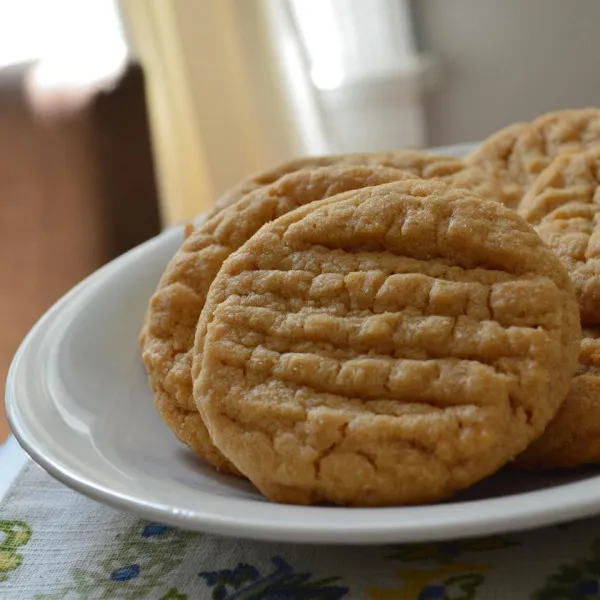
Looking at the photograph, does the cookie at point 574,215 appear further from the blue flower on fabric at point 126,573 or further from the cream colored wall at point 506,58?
the cream colored wall at point 506,58

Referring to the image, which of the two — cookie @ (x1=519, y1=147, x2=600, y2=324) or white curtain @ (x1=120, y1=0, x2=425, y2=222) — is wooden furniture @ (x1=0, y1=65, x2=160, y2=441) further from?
cookie @ (x1=519, y1=147, x2=600, y2=324)

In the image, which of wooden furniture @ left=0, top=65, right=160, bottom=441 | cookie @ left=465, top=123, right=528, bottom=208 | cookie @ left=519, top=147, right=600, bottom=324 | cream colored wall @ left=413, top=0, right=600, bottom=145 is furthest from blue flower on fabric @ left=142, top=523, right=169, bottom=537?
cream colored wall @ left=413, top=0, right=600, bottom=145

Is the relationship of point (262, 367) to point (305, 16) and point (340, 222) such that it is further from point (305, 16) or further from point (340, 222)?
point (305, 16)

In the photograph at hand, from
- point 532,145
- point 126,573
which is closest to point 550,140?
point 532,145

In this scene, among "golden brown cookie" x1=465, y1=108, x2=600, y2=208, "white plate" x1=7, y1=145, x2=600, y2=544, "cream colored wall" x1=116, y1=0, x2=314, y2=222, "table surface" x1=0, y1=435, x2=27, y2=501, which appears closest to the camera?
"white plate" x1=7, y1=145, x2=600, y2=544

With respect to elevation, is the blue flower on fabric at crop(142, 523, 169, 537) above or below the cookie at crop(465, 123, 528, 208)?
below

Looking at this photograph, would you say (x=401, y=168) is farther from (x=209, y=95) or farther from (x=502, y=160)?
(x=209, y=95)

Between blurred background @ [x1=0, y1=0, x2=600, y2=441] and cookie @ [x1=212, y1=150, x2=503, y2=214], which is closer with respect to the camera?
cookie @ [x1=212, y1=150, x2=503, y2=214]
